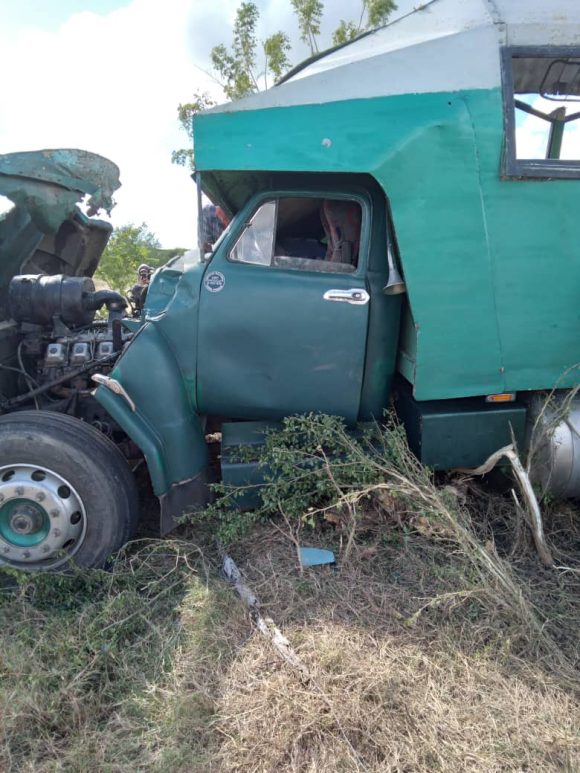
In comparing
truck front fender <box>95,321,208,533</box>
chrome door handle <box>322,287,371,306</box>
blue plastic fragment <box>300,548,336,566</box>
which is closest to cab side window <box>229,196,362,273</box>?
chrome door handle <box>322,287,371,306</box>

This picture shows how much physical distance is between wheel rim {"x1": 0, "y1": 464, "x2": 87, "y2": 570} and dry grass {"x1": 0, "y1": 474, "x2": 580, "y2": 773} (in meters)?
0.21

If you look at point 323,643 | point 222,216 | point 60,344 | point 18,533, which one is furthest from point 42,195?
point 323,643

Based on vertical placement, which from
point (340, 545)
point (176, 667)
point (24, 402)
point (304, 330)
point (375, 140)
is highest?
point (375, 140)

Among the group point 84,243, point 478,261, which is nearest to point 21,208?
point 84,243

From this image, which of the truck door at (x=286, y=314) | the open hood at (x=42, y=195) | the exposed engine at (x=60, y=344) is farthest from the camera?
the exposed engine at (x=60, y=344)

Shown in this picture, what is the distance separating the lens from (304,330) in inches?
131

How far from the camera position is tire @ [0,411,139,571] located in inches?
127

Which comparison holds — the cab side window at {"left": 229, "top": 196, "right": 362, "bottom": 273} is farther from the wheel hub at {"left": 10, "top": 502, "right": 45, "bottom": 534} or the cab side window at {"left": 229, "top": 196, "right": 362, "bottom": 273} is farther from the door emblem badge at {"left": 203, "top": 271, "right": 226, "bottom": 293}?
the wheel hub at {"left": 10, "top": 502, "right": 45, "bottom": 534}

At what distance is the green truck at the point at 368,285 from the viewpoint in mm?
3059

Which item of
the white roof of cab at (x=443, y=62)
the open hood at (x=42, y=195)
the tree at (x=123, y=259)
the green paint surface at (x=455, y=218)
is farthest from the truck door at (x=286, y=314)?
the tree at (x=123, y=259)

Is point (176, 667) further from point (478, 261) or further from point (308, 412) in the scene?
point (478, 261)

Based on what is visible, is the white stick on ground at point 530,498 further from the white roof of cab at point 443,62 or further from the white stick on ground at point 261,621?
the white roof of cab at point 443,62

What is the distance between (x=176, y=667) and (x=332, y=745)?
799 millimetres

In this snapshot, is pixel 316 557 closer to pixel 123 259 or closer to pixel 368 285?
pixel 368 285
